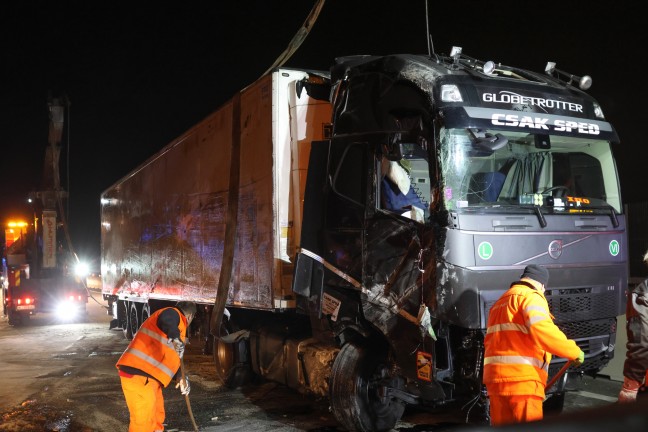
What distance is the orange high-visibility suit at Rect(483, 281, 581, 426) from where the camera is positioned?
4147 millimetres

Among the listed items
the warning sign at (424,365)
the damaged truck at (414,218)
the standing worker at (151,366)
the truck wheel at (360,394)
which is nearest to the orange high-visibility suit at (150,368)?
the standing worker at (151,366)

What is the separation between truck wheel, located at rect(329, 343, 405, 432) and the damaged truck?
0.01 m

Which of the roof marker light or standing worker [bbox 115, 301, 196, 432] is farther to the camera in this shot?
standing worker [bbox 115, 301, 196, 432]

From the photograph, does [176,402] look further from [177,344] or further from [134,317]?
[134,317]

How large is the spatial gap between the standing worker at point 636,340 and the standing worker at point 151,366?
3860 millimetres

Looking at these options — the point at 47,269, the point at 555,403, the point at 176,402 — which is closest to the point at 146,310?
the point at 176,402

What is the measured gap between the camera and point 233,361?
8516 millimetres

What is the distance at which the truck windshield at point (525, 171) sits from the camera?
16.5 ft

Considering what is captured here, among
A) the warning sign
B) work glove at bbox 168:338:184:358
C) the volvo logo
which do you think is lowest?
the warning sign

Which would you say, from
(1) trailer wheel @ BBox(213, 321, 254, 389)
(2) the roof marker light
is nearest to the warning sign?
(2) the roof marker light

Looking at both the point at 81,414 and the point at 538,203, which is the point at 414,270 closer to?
the point at 538,203

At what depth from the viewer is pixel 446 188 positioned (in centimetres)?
497

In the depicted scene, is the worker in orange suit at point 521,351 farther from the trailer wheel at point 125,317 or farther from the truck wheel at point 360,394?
the trailer wheel at point 125,317

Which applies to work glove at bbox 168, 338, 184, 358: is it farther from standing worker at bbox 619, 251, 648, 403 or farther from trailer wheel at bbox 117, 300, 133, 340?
trailer wheel at bbox 117, 300, 133, 340
